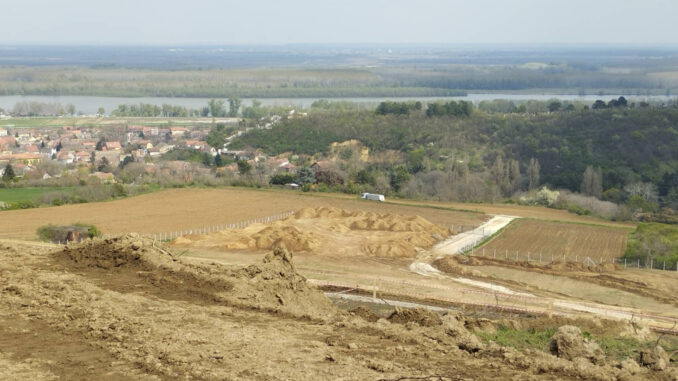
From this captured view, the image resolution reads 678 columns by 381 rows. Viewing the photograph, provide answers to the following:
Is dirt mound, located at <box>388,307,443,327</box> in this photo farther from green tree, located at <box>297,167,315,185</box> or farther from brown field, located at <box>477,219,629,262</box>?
green tree, located at <box>297,167,315,185</box>

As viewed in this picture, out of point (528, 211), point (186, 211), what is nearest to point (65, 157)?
point (186, 211)

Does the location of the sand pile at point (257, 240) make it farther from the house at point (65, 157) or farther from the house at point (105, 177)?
the house at point (65, 157)

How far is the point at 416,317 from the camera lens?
15.8 metres

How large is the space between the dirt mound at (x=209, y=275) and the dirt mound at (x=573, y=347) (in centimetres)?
438

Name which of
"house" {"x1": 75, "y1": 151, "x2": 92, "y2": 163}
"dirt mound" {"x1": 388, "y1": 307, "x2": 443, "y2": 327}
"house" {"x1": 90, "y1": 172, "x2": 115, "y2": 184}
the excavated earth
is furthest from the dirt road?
"house" {"x1": 75, "y1": 151, "x2": 92, "y2": 163}

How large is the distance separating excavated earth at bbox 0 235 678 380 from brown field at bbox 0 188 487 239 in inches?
757

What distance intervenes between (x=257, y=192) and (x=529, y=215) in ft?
55.3

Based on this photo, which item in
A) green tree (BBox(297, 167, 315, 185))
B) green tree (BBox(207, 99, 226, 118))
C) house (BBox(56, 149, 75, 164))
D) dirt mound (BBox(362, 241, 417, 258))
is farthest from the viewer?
green tree (BBox(207, 99, 226, 118))

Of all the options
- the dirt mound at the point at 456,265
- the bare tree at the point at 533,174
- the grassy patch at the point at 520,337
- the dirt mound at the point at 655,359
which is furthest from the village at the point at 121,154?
the dirt mound at the point at 655,359

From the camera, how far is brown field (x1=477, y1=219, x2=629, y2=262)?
35.2 meters

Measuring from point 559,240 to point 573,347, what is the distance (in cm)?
2572

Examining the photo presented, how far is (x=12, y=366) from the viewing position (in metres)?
11.6

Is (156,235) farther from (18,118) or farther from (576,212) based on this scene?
(18,118)

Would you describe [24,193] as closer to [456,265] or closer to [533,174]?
[456,265]
